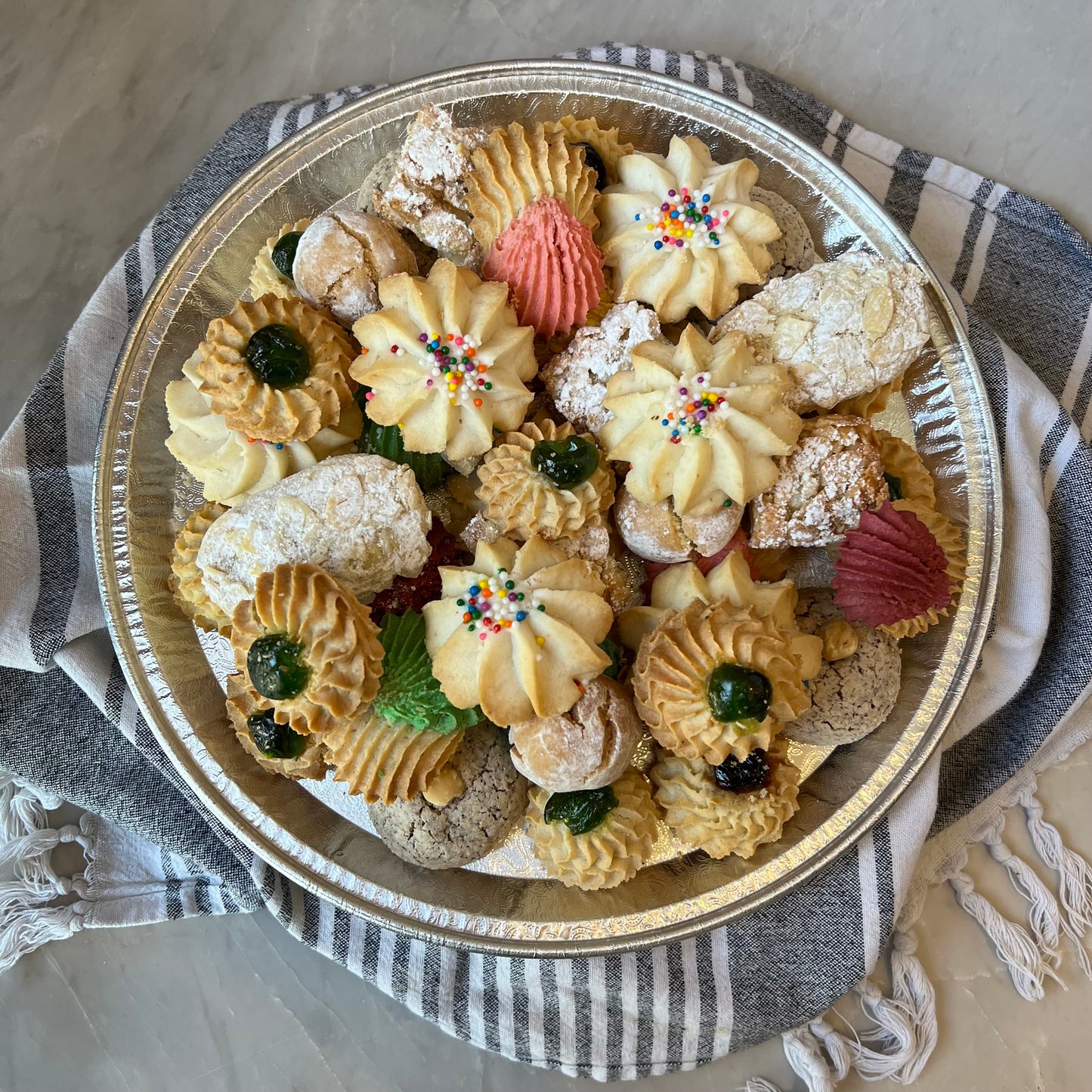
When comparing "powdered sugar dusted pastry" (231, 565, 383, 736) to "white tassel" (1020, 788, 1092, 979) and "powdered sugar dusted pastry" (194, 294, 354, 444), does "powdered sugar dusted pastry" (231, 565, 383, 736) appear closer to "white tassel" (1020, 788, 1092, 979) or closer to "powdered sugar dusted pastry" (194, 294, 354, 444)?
"powdered sugar dusted pastry" (194, 294, 354, 444)

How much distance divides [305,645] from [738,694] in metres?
0.57

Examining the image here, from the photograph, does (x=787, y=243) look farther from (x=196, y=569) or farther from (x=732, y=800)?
(x=196, y=569)

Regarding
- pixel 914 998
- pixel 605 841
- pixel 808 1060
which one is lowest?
pixel 808 1060

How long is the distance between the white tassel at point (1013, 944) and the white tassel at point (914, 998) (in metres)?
0.14

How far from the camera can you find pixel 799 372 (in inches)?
52.6

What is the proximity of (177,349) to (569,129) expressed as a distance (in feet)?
2.48

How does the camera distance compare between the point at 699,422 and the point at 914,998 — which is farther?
the point at 914,998

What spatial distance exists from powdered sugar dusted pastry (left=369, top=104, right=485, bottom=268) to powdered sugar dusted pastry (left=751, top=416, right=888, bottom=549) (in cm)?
59

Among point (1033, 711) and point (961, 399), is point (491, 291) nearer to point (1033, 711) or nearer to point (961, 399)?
point (961, 399)

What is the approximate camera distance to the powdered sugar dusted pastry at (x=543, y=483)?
1292 millimetres

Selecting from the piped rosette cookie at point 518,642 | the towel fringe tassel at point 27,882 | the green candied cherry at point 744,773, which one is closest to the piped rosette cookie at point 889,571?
the green candied cherry at point 744,773

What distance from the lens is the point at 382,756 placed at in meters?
1.29

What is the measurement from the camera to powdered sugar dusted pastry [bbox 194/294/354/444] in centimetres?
130

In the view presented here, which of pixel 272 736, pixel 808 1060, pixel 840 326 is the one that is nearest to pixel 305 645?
pixel 272 736
